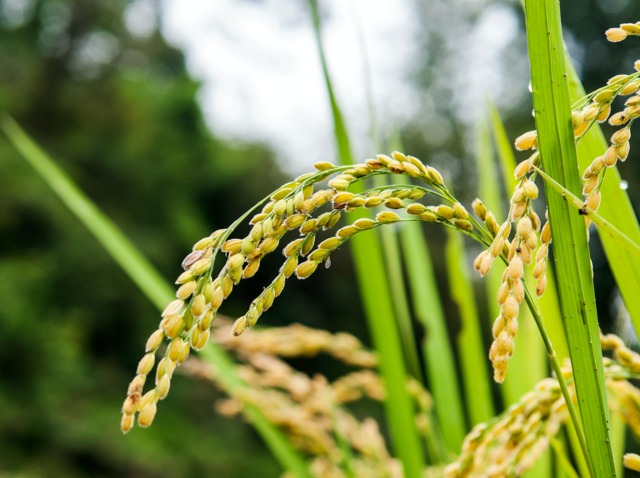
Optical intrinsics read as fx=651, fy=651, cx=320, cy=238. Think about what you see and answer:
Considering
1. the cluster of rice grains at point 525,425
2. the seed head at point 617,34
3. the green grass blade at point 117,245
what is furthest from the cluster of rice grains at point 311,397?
the seed head at point 617,34

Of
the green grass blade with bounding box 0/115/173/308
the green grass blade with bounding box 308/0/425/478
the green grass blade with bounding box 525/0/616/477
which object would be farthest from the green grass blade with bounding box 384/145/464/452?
the green grass blade with bounding box 525/0/616/477

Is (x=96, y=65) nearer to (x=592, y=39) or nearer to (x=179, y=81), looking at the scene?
(x=179, y=81)

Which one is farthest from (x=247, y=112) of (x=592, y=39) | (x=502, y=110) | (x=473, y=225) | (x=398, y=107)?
(x=473, y=225)

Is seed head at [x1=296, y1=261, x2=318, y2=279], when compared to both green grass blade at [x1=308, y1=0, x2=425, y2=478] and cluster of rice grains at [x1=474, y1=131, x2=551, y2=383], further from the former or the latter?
green grass blade at [x1=308, y1=0, x2=425, y2=478]

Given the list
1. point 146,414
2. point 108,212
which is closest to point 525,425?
point 146,414

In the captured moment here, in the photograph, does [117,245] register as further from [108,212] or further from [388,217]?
[108,212]
